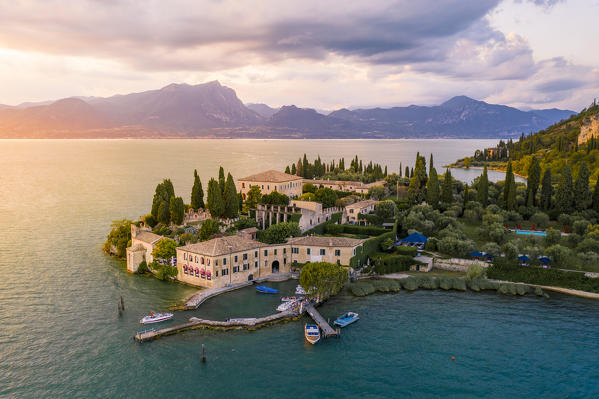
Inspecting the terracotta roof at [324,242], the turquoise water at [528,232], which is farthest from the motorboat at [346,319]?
the turquoise water at [528,232]

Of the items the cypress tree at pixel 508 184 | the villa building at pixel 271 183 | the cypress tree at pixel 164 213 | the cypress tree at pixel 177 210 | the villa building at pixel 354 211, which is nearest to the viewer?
the cypress tree at pixel 177 210

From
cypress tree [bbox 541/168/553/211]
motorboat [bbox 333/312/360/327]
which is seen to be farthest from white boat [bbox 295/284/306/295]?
cypress tree [bbox 541/168/553/211]

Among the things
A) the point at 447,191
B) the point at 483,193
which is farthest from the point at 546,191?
the point at 447,191

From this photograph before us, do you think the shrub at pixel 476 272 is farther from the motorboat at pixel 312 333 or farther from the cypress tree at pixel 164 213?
the cypress tree at pixel 164 213

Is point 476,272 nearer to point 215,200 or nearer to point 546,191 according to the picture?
point 546,191

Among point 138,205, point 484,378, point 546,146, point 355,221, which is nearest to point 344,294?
point 484,378
